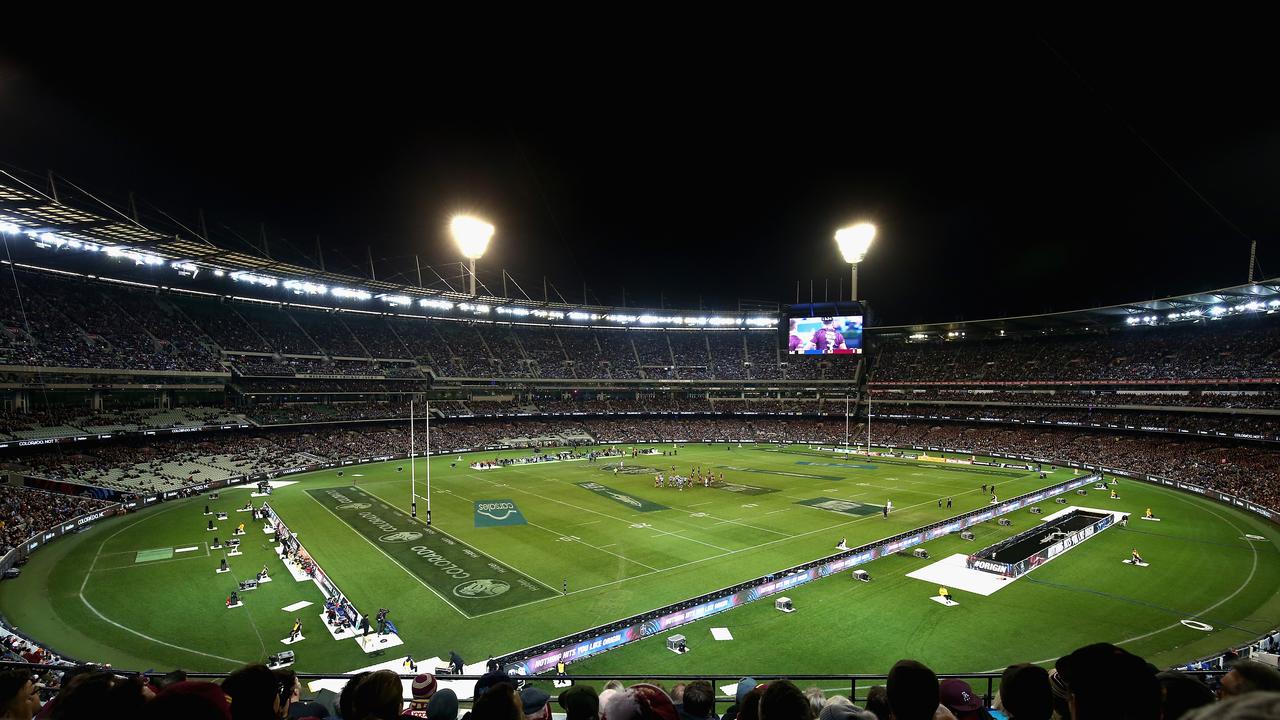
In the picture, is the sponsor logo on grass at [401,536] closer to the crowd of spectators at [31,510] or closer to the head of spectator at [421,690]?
the crowd of spectators at [31,510]

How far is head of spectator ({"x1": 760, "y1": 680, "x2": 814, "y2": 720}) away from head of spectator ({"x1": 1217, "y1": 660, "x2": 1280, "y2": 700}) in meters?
2.15

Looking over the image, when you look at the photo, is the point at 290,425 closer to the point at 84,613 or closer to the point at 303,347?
the point at 303,347

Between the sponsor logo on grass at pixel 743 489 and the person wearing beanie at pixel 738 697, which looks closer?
the person wearing beanie at pixel 738 697

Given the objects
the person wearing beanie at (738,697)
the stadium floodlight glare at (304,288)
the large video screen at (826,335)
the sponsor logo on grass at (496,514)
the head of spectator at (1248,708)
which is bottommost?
the sponsor logo on grass at (496,514)

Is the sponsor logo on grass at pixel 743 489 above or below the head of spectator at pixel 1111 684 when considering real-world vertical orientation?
below

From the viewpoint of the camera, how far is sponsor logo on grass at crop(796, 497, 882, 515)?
40.0 meters

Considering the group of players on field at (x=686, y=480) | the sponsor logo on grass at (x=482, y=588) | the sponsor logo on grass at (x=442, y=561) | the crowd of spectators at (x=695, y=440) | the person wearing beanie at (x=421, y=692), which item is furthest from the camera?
the group of players on field at (x=686, y=480)

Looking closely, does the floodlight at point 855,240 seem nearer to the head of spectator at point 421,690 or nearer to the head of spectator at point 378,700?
the head of spectator at point 421,690

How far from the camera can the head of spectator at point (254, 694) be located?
3.53 meters

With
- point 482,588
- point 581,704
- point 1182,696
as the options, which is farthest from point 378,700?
point 482,588

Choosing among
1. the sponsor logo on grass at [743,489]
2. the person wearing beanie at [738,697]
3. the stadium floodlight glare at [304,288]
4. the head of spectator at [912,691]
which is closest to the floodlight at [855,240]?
the sponsor logo on grass at [743,489]

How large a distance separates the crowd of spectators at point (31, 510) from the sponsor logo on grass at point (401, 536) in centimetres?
1629

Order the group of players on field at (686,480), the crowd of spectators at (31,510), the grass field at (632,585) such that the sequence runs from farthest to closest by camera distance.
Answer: the group of players on field at (686,480), the crowd of spectators at (31,510), the grass field at (632,585)

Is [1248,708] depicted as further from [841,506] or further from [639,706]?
[841,506]
